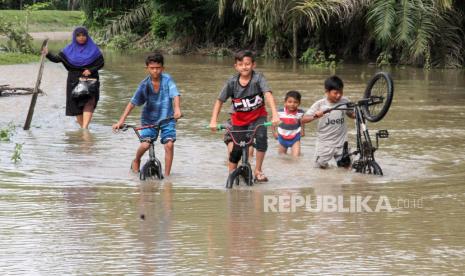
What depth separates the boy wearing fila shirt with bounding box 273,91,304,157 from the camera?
39.1 ft

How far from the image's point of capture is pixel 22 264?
6.54 metres

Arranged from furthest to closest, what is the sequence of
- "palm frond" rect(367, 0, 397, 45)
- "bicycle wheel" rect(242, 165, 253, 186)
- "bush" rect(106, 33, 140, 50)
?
"bush" rect(106, 33, 140, 50) → "palm frond" rect(367, 0, 397, 45) → "bicycle wheel" rect(242, 165, 253, 186)

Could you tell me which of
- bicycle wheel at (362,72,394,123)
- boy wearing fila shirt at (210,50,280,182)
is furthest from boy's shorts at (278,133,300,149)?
boy wearing fila shirt at (210,50,280,182)

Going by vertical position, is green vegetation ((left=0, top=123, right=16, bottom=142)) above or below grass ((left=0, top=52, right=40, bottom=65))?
below

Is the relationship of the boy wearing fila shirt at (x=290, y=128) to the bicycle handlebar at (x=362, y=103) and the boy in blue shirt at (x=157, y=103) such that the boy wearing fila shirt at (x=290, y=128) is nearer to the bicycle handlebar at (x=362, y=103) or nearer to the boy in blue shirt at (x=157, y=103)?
the bicycle handlebar at (x=362, y=103)

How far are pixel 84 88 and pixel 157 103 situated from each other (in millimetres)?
4058

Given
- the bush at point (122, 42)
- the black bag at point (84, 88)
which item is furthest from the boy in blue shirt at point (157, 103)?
the bush at point (122, 42)

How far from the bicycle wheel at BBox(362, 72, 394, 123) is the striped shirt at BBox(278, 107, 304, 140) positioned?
96 cm

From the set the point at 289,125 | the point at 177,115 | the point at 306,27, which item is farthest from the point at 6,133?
the point at 306,27

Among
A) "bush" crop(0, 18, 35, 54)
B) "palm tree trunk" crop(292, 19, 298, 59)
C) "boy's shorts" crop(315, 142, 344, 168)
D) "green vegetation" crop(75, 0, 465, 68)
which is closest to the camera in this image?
"boy's shorts" crop(315, 142, 344, 168)

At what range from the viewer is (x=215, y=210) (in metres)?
8.43

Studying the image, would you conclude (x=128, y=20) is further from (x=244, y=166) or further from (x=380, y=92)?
(x=244, y=166)

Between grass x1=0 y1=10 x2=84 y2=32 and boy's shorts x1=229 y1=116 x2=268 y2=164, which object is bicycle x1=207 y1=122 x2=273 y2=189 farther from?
grass x1=0 y1=10 x2=84 y2=32

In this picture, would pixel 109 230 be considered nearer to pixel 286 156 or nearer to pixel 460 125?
pixel 286 156
